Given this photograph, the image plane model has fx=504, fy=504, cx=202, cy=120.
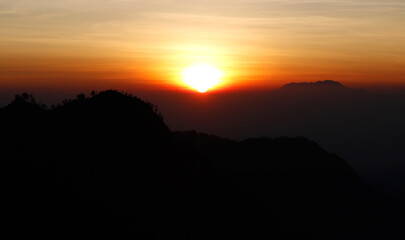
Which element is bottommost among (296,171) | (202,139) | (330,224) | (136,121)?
(330,224)

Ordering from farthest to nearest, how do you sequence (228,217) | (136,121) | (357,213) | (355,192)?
(355,192), (357,213), (228,217), (136,121)

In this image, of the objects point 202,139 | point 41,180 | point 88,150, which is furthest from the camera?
point 202,139

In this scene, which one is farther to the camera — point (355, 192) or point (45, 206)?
point (355, 192)

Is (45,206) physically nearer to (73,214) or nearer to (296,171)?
(73,214)

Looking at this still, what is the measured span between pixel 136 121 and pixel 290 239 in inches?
830

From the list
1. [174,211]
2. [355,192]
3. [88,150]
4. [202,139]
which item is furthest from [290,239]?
[355,192]

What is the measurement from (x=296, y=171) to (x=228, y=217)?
50882mm

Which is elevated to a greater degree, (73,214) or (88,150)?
(88,150)

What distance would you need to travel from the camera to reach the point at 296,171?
297 ft

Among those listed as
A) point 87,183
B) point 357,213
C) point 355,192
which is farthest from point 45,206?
point 355,192

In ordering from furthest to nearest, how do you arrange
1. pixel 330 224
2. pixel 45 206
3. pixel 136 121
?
pixel 330 224, pixel 136 121, pixel 45 206

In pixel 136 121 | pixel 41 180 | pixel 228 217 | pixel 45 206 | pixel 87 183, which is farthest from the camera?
pixel 228 217

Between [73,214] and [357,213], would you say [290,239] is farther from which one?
[357,213]

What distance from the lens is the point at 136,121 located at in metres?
36.8
